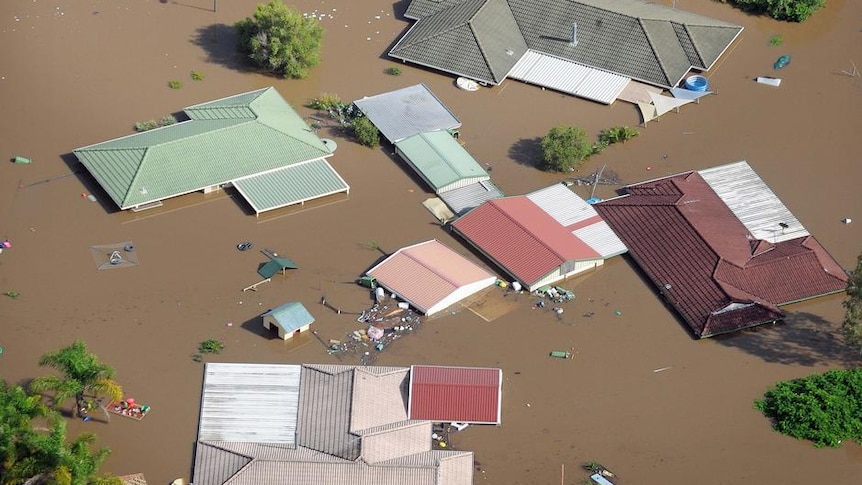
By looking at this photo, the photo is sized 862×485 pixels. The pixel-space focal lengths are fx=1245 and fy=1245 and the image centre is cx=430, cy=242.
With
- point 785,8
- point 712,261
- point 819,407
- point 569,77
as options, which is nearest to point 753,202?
point 712,261

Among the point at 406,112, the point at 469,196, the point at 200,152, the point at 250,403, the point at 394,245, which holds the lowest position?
the point at 394,245

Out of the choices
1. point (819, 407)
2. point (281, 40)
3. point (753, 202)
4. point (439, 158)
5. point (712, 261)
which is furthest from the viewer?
point (281, 40)

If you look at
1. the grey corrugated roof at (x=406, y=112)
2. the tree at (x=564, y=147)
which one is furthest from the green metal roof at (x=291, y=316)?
the tree at (x=564, y=147)

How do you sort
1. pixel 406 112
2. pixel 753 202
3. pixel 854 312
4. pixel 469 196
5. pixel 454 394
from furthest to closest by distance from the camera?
1. pixel 406 112
2. pixel 753 202
3. pixel 469 196
4. pixel 854 312
5. pixel 454 394

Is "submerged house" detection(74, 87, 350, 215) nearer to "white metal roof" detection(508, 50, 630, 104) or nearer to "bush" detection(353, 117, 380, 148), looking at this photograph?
"bush" detection(353, 117, 380, 148)

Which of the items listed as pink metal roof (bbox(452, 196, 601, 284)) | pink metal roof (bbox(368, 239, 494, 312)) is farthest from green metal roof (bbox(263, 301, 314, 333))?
pink metal roof (bbox(452, 196, 601, 284))

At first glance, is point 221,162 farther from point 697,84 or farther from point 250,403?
point 697,84

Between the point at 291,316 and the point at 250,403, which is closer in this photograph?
the point at 250,403
